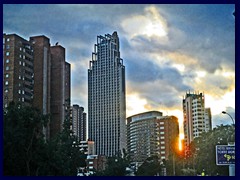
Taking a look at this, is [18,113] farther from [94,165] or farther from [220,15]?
[220,15]

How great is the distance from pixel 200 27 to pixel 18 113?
120 inches

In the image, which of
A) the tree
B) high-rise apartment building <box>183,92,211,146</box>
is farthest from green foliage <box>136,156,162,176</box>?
the tree

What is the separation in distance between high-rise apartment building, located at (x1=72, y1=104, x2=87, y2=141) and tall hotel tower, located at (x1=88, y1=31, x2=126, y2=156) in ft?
0.34

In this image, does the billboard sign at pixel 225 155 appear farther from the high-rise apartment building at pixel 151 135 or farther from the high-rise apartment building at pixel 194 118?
the high-rise apartment building at pixel 151 135

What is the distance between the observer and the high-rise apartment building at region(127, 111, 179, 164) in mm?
9180

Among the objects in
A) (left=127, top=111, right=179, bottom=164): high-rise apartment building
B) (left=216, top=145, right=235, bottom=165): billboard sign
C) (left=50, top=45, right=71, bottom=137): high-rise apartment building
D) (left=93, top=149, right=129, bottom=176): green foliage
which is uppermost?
(left=50, top=45, right=71, bottom=137): high-rise apartment building

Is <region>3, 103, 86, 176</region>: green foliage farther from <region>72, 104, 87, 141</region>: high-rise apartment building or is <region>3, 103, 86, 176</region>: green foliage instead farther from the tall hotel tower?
the tall hotel tower

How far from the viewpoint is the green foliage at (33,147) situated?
859 cm

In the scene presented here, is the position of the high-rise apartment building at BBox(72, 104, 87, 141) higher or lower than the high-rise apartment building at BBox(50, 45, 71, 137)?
lower

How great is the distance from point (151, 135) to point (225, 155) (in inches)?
49.1

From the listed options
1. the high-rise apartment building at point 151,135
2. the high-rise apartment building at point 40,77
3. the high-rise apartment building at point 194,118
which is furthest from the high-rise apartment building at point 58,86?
the high-rise apartment building at point 194,118

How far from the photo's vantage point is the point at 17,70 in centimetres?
878

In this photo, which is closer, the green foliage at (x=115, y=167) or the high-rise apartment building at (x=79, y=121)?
the green foliage at (x=115, y=167)

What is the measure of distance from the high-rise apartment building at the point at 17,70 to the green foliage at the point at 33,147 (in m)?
0.17
